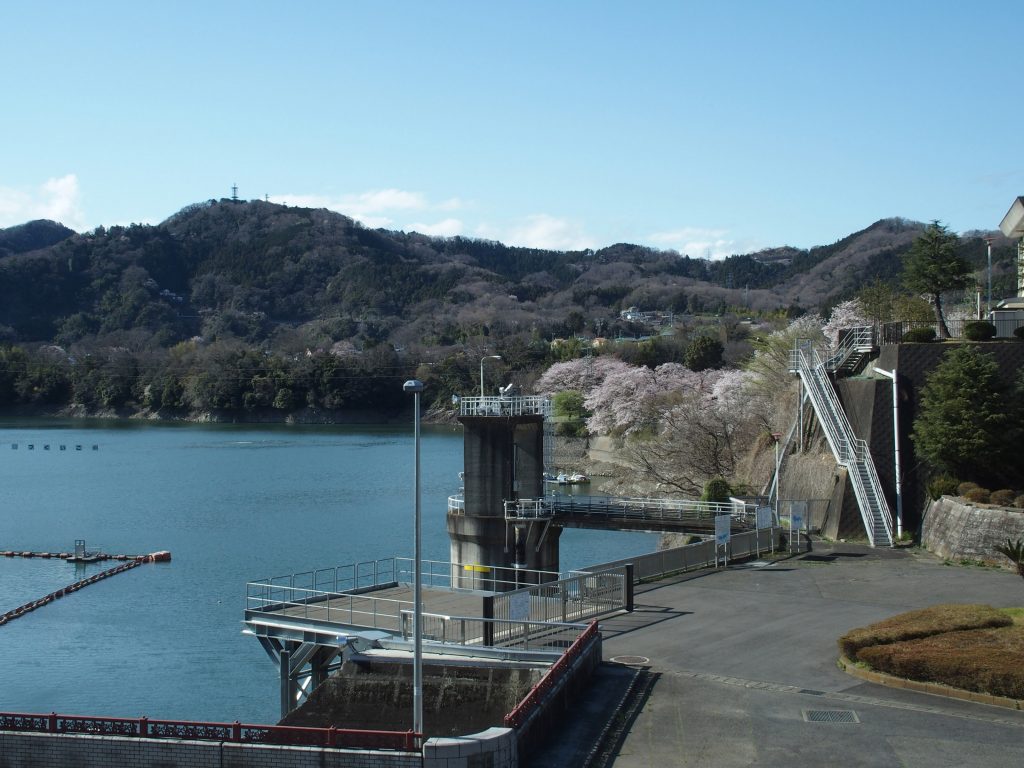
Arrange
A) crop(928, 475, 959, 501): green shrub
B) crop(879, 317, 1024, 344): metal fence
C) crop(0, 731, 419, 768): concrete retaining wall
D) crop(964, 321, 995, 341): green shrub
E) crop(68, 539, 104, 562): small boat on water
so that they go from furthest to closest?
crop(68, 539, 104, 562): small boat on water
crop(879, 317, 1024, 344): metal fence
crop(964, 321, 995, 341): green shrub
crop(928, 475, 959, 501): green shrub
crop(0, 731, 419, 768): concrete retaining wall

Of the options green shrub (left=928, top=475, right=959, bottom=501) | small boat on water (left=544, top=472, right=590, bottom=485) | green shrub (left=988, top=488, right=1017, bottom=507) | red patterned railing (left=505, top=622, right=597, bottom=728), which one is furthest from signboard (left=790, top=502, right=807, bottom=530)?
small boat on water (left=544, top=472, right=590, bottom=485)

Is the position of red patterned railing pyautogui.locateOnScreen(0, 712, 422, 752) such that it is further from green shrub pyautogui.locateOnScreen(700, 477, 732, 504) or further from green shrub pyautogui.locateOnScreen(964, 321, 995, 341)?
green shrub pyautogui.locateOnScreen(700, 477, 732, 504)

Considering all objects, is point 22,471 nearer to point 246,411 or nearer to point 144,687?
point 246,411

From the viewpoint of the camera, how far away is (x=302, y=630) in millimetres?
24734

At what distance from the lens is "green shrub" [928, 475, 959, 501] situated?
34906 millimetres

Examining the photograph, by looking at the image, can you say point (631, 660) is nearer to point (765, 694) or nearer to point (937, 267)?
point (765, 694)

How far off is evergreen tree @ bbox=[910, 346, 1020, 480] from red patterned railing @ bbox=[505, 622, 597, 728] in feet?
62.1

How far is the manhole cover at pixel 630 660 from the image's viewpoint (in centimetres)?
2159

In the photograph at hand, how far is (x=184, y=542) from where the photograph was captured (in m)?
57.3

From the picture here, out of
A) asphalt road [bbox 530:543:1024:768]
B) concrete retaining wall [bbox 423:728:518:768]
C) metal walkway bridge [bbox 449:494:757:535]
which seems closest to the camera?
concrete retaining wall [bbox 423:728:518:768]

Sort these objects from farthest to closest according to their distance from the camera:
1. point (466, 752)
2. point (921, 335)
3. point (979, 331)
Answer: point (921, 335)
point (979, 331)
point (466, 752)

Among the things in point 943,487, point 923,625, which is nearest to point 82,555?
point 943,487

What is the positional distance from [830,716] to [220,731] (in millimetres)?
9773

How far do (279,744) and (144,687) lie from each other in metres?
16.9
